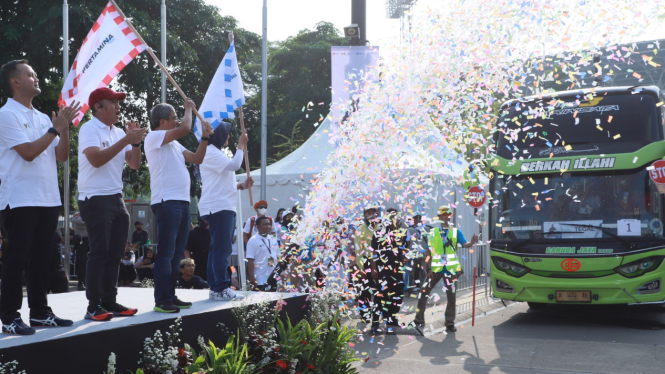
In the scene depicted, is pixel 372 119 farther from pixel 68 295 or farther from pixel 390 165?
pixel 68 295

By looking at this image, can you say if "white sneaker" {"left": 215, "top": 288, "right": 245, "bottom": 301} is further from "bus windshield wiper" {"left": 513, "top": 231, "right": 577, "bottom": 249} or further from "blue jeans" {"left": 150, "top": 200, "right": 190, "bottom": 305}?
"bus windshield wiper" {"left": 513, "top": 231, "right": 577, "bottom": 249}

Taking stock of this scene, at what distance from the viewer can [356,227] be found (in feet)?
21.3

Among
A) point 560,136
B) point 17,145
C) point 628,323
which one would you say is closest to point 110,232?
point 17,145

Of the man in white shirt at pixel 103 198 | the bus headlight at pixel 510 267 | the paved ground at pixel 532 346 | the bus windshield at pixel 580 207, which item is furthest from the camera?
the bus headlight at pixel 510 267

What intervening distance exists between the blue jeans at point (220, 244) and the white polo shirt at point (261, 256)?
3480 millimetres

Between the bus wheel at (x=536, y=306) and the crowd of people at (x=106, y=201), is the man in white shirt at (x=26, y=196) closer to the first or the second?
the crowd of people at (x=106, y=201)

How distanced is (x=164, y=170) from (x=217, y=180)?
73cm

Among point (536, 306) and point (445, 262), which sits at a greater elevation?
point (445, 262)

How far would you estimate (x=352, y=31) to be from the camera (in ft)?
29.0

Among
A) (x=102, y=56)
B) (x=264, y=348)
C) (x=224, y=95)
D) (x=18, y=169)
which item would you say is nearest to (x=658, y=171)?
(x=224, y=95)

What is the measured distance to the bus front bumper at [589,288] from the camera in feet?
30.7

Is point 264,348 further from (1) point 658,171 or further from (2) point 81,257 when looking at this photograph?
(2) point 81,257

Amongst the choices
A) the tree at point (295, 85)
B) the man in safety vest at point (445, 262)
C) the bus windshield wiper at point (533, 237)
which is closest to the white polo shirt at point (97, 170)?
the man in safety vest at point (445, 262)

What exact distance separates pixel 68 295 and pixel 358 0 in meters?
5.55
